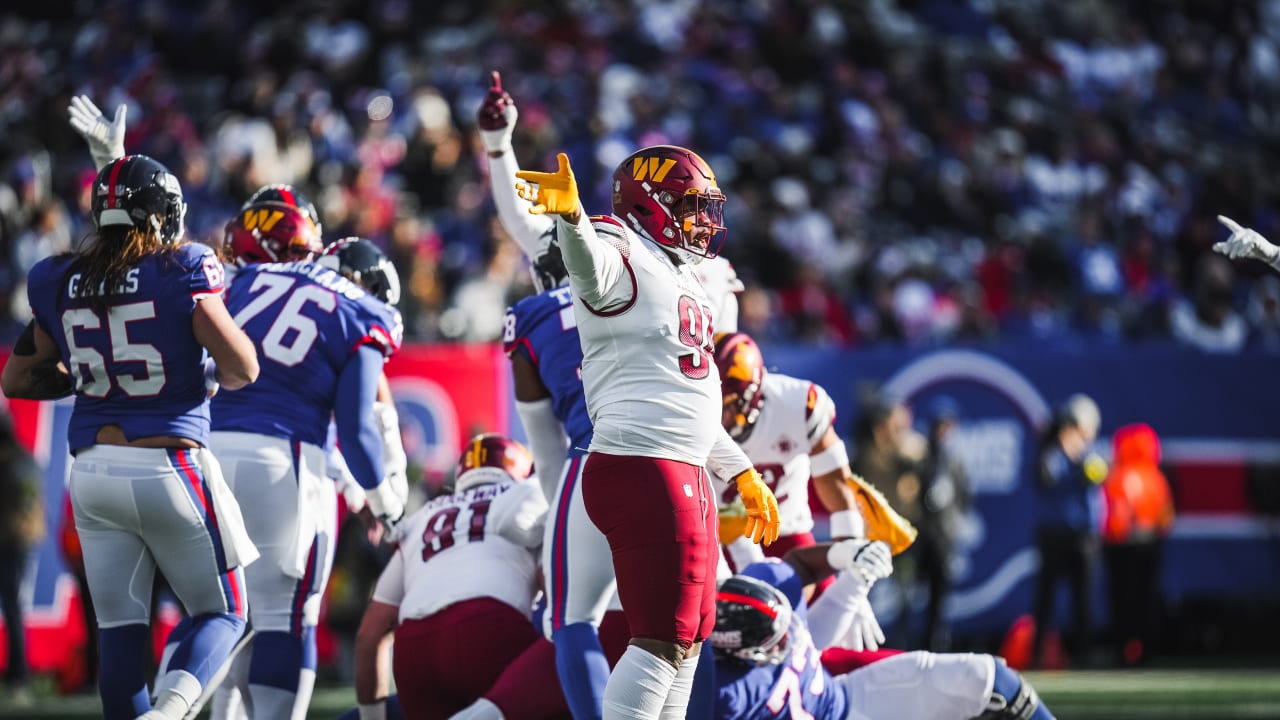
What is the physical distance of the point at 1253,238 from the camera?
196 inches

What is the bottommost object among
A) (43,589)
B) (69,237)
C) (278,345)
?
(43,589)

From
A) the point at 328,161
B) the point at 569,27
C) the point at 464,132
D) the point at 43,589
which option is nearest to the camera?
the point at 43,589

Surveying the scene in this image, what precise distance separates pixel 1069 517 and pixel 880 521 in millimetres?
5642

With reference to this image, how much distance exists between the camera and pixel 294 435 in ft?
17.5

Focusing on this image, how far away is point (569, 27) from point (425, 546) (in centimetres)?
1199

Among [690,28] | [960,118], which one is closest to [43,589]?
[690,28]

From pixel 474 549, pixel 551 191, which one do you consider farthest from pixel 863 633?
pixel 551 191

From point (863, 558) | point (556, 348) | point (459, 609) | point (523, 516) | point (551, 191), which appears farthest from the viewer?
point (523, 516)

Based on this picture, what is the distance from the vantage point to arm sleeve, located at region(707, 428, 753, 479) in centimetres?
436

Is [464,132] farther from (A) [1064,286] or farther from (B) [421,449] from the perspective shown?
(A) [1064,286]

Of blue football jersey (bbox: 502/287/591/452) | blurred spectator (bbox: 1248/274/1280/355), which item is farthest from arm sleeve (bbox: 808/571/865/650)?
blurred spectator (bbox: 1248/274/1280/355)

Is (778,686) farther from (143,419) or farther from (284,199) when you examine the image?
(284,199)

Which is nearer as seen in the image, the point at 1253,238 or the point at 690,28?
the point at 1253,238

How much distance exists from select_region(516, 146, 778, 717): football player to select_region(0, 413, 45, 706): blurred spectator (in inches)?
242
